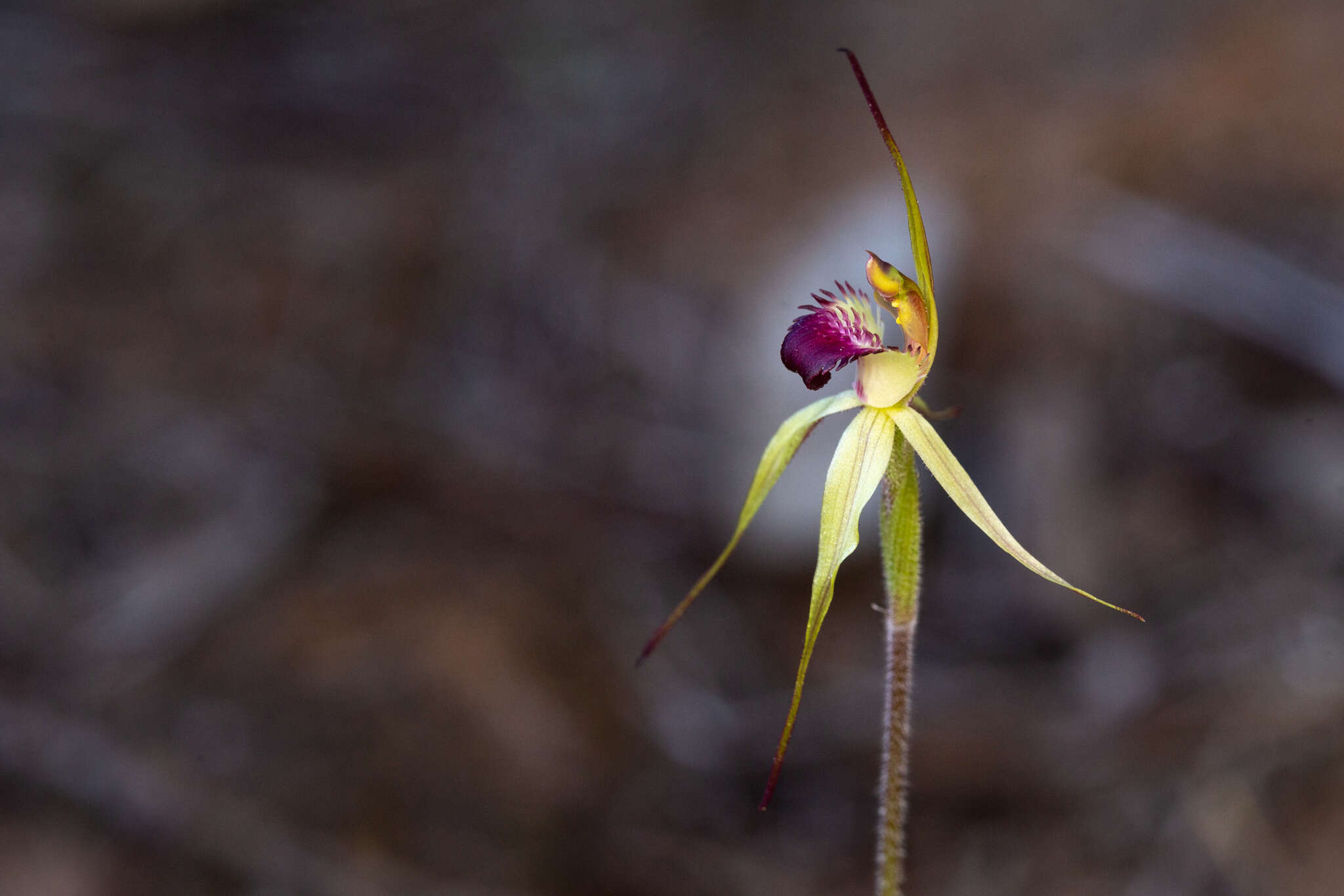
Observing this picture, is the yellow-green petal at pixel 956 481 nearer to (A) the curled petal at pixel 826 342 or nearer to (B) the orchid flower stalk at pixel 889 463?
(B) the orchid flower stalk at pixel 889 463

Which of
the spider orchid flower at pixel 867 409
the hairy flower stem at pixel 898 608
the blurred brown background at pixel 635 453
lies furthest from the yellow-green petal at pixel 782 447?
the blurred brown background at pixel 635 453

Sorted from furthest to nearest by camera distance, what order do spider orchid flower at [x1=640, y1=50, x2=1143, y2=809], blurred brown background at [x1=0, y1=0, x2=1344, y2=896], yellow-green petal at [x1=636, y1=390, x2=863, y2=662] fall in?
blurred brown background at [x1=0, y1=0, x2=1344, y2=896] < yellow-green petal at [x1=636, y1=390, x2=863, y2=662] < spider orchid flower at [x1=640, y1=50, x2=1143, y2=809]

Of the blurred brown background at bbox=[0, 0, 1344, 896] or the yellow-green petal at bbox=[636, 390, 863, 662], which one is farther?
the blurred brown background at bbox=[0, 0, 1344, 896]

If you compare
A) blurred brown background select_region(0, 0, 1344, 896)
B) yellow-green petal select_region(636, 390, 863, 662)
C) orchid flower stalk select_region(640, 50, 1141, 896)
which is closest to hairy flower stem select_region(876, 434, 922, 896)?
orchid flower stalk select_region(640, 50, 1141, 896)

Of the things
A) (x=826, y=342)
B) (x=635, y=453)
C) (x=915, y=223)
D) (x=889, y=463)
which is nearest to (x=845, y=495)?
(x=889, y=463)

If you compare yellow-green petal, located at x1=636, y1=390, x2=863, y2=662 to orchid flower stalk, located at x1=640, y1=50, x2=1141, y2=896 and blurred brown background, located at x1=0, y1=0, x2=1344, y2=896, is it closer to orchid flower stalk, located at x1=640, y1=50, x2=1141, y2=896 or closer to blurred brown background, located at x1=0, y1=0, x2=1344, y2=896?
orchid flower stalk, located at x1=640, y1=50, x2=1141, y2=896

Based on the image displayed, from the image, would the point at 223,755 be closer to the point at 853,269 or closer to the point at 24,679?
the point at 24,679

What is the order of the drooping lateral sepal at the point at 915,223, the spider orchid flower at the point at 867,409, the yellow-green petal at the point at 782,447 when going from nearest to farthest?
the drooping lateral sepal at the point at 915,223
the spider orchid flower at the point at 867,409
the yellow-green petal at the point at 782,447

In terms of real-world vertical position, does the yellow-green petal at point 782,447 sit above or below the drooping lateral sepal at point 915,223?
below

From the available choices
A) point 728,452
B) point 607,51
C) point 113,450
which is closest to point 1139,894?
point 728,452

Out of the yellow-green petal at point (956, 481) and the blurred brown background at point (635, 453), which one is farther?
the blurred brown background at point (635, 453)
